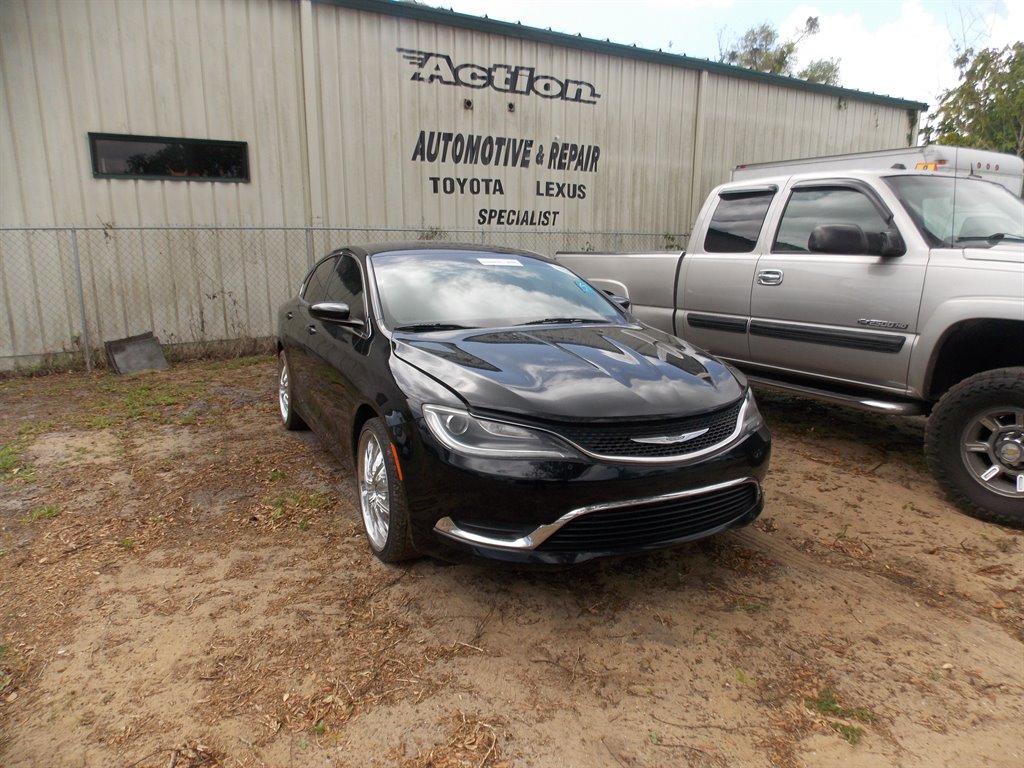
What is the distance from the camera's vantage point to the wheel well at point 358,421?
334 cm

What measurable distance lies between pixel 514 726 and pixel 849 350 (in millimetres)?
3474

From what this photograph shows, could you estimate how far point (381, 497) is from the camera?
3227 millimetres

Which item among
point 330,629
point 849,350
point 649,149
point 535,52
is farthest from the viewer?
point 649,149

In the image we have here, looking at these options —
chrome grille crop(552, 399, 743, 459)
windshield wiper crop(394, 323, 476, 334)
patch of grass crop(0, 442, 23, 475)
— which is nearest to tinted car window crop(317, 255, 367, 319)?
windshield wiper crop(394, 323, 476, 334)

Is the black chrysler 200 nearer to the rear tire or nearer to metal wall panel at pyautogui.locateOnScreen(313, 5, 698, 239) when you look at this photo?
the rear tire

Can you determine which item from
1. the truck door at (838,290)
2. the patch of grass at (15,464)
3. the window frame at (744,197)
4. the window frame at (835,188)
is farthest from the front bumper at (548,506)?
the patch of grass at (15,464)

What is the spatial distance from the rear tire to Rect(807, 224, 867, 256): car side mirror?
3946 millimetres

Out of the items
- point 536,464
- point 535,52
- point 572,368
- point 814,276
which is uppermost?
point 535,52

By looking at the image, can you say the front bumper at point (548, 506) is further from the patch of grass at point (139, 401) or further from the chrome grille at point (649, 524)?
the patch of grass at point (139, 401)

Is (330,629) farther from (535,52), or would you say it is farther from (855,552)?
(535,52)

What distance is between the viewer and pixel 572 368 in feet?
9.80

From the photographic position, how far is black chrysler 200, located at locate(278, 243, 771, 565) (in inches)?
102

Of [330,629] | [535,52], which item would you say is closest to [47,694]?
[330,629]

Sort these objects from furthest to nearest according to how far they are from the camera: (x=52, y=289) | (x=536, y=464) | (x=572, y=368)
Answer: (x=52, y=289) < (x=572, y=368) < (x=536, y=464)
